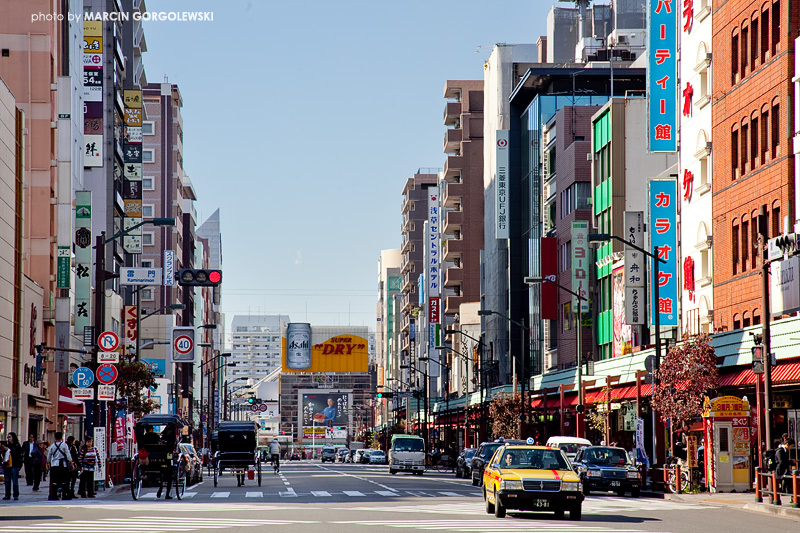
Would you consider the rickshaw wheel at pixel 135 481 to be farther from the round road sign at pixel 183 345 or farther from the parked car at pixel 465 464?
the round road sign at pixel 183 345

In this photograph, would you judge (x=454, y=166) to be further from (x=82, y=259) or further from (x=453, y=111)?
(x=82, y=259)

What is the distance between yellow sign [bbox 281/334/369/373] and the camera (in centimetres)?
15275

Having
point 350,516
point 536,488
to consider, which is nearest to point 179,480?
point 350,516

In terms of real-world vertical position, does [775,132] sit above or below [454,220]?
below

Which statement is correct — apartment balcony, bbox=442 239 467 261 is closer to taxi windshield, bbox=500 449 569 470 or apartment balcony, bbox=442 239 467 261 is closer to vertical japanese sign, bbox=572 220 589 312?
vertical japanese sign, bbox=572 220 589 312

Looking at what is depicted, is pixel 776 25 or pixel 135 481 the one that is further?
pixel 776 25

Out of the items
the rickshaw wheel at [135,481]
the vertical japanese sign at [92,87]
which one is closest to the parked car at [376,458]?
the vertical japanese sign at [92,87]

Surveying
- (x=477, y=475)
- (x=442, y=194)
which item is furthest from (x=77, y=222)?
(x=442, y=194)

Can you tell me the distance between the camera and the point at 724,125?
5166 cm

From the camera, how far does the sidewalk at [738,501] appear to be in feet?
91.0

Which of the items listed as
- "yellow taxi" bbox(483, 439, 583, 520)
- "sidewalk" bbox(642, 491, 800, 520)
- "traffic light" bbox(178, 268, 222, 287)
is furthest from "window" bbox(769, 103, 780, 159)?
"yellow taxi" bbox(483, 439, 583, 520)

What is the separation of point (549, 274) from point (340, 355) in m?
69.0

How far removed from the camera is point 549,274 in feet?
286

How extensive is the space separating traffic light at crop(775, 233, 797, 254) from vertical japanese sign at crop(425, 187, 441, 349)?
343ft
